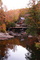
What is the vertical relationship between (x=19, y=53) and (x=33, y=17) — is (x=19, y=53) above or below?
below

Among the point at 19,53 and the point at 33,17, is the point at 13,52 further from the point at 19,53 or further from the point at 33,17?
the point at 33,17

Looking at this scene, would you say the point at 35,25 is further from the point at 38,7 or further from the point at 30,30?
the point at 38,7

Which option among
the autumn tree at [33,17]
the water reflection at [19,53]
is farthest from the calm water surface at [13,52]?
the autumn tree at [33,17]

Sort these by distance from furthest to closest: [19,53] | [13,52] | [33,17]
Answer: [33,17], [13,52], [19,53]

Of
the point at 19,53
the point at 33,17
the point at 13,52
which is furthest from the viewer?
the point at 33,17

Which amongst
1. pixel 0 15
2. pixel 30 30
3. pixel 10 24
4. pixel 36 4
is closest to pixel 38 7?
pixel 36 4

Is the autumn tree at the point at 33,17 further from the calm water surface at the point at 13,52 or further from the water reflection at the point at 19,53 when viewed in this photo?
the water reflection at the point at 19,53

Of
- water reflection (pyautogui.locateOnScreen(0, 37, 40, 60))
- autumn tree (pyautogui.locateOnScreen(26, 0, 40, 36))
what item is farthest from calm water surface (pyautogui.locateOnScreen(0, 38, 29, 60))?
autumn tree (pyautogui.locateOnScreen(26, 0, 40, 36))

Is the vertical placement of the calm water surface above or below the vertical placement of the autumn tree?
below

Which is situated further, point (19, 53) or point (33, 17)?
point (33, 17)

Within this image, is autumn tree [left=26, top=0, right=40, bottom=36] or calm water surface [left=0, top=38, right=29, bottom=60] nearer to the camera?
calm water surface [left=0, top=38, right=29, bottom=60]

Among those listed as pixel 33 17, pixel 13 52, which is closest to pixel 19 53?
pixel 13 52

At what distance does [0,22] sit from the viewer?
4100 cm

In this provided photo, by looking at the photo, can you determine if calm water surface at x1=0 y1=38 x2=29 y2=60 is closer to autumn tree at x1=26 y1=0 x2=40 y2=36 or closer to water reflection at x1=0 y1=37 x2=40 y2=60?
water reflection at x1=0 y1=37 x2=40 y2=60
